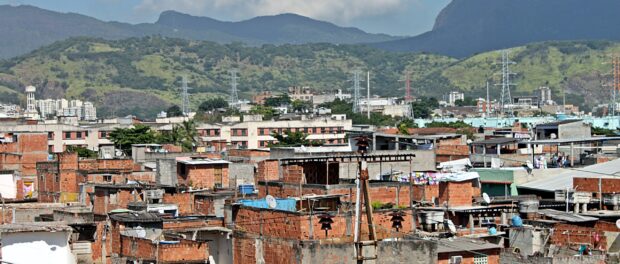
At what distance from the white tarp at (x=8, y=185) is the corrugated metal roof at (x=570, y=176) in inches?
737

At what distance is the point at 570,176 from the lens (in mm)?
35375

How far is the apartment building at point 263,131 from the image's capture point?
4232 inches

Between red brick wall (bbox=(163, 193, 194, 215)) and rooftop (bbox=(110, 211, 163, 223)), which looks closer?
rooftop (bbox=(110, 211, 163, 223))

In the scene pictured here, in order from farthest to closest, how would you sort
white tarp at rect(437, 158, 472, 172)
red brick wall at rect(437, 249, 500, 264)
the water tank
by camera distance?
1. white tarp at rect(437, 158, 472, 172)
2. the water tank
3. red brick wall at rect(437, 249, 500, 264)

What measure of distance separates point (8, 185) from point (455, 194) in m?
22.8

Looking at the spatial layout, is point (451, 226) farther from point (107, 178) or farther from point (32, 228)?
point (107, 178)

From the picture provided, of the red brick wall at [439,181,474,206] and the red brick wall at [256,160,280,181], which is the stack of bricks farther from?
the red brick wall at [256,160,280,181]

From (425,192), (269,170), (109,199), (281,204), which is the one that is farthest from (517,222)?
(109,199)

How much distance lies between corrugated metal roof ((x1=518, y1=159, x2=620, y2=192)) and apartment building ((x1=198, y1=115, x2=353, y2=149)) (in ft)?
226

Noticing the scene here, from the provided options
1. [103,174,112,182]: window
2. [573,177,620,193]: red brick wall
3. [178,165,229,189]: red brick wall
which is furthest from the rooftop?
[103,174,112,182]: window

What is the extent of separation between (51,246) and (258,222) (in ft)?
12.7

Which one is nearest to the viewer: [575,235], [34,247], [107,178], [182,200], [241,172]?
[34,247]

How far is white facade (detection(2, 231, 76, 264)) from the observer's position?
2017 centimetres

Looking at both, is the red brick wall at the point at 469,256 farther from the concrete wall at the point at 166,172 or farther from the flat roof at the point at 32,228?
the concrete wall at the point at 166,172
